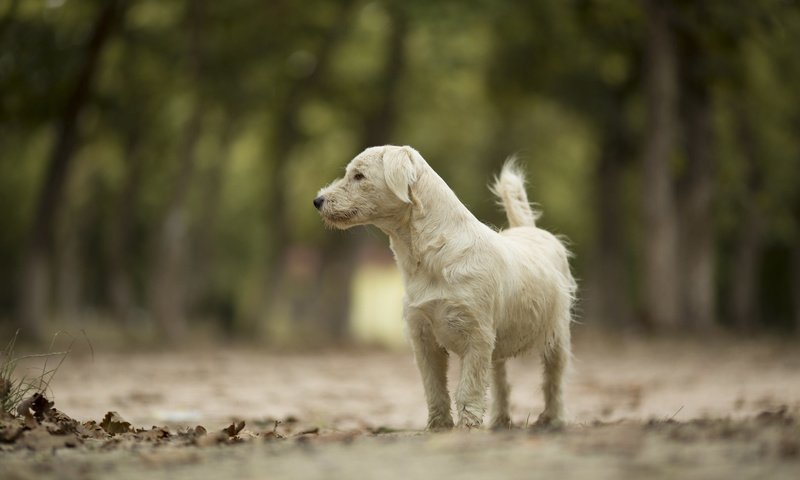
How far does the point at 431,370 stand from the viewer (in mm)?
8070

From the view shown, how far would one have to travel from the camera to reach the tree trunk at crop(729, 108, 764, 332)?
114ft

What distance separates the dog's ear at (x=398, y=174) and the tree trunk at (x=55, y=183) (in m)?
17.7

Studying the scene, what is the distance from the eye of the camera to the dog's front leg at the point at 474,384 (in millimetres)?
7598

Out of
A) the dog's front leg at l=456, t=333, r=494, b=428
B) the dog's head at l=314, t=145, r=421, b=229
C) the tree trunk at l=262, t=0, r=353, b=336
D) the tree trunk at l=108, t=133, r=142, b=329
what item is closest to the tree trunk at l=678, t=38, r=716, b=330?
the tree trunk at l=262, t=0, r=353, b=336

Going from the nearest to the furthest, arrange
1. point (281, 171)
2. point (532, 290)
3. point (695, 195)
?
1. point (532, 290)
2. point (695, 195)
3. point (281, 171)

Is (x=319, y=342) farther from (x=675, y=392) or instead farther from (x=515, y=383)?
(x=675, y=392)

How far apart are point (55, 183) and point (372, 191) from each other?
18.2 meters

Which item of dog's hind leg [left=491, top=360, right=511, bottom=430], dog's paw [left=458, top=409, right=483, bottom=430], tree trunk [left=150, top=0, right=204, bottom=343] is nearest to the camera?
dog's paw [left=458, top=409, right=483, bottom=430]

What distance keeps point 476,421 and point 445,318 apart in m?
0.76

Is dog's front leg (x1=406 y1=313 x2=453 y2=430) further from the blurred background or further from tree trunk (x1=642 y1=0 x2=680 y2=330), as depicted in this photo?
tree trunk (x1=642 y1=0 x2=680 y2=330)

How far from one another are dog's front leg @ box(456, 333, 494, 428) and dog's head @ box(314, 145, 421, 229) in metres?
1.15

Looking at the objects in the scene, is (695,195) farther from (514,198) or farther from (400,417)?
(514,198)

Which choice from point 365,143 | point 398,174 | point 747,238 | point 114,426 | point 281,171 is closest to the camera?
point 398,174

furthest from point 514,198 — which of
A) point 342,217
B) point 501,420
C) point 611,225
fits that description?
point 611,225
